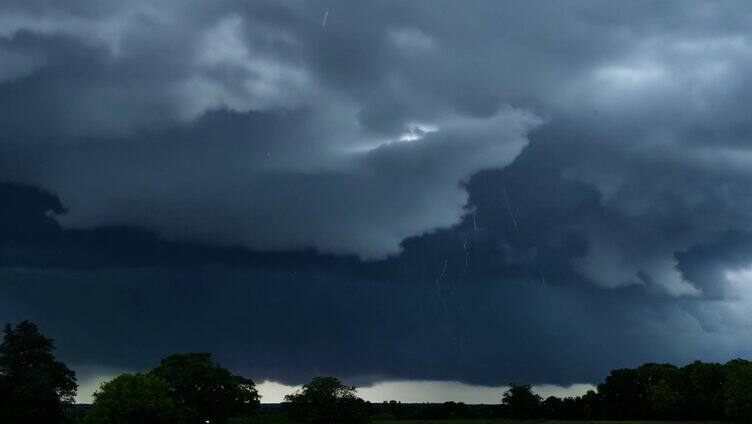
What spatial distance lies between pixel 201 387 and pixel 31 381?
132 feet

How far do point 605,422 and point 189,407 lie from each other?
9042 centimetres

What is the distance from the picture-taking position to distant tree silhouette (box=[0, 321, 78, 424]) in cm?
11612

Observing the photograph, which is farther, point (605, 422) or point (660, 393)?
point (660, 393)

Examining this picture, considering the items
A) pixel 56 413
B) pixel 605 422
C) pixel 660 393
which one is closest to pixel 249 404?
pixel 56 413

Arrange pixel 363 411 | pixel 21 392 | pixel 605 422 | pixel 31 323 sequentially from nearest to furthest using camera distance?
pixel 21 392, pixel 31 323, pixel 363 411, pixel 605 422

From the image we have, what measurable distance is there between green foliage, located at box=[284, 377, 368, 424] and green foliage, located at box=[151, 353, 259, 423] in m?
11.0

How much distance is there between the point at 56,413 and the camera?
120688 millimetres

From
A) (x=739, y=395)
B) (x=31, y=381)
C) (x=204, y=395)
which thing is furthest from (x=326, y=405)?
(x=739, y=395)

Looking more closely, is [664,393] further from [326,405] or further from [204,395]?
[204,395]

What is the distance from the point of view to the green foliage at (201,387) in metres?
150

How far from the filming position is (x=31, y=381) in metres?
118

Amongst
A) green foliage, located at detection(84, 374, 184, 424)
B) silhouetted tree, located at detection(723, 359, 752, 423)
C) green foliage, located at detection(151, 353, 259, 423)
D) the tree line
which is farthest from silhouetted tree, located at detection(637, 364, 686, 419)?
green foliage, located at detection(84, 374, 184, 424)

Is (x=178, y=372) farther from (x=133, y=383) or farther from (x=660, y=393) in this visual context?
(x=660, y=393)

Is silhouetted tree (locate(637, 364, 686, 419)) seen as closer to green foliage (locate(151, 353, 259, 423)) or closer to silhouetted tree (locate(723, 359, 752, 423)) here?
silhouetted tree (locate(723, 359, 752, 423))
